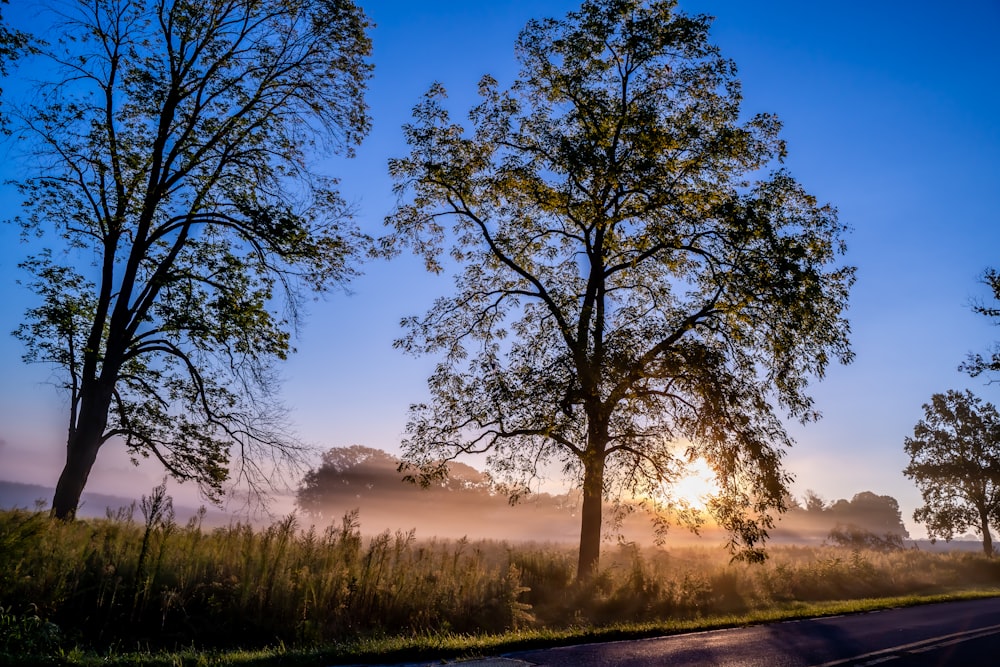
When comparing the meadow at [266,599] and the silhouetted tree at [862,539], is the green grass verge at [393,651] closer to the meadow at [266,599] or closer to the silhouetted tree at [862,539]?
the meadow at [266,599]

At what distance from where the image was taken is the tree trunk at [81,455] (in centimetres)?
1458

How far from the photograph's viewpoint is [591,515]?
17859mm

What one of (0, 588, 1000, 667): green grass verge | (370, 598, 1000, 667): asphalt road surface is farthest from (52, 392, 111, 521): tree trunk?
(370, 598, 1000, 667): asphalt road surface

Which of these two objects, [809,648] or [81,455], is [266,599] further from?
[809,648]

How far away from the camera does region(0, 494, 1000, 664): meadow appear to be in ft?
26.3

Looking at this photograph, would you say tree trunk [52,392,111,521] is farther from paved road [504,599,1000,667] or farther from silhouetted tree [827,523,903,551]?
silhouetted tree [827,523,903,551]

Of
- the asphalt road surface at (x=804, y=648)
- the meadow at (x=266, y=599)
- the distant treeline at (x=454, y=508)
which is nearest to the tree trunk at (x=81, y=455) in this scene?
the meadow at (x=266, y=599)

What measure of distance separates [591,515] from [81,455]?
1360cm

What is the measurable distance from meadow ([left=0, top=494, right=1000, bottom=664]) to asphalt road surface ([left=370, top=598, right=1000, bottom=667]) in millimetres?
1004

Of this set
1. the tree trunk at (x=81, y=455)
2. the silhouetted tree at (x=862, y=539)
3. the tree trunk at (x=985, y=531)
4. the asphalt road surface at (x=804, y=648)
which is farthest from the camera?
the silhouetted tree at (x=862, y=539)

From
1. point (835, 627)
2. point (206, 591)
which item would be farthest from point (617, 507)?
point (206, 591)

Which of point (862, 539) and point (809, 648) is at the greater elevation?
point (862, 539)

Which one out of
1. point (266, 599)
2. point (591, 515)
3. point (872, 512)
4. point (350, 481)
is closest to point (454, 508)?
point (350, 481)

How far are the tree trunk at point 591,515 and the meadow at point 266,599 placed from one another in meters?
1.92
